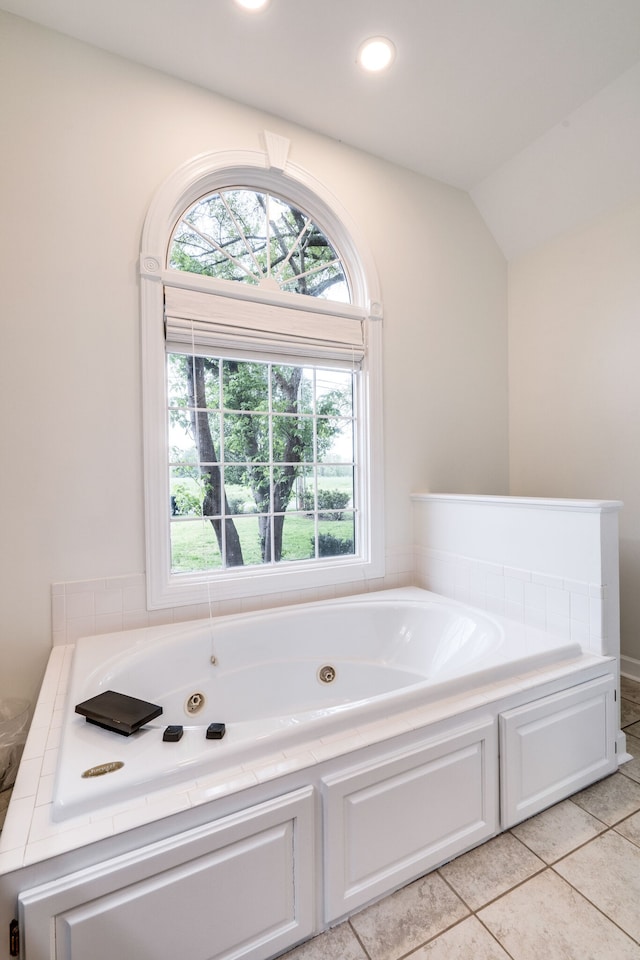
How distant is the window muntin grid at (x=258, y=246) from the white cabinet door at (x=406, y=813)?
2.12 meters

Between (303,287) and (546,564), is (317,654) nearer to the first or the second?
(546,564)

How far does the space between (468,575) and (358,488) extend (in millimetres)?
762

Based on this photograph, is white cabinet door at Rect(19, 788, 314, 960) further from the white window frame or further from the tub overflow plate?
the white window frame

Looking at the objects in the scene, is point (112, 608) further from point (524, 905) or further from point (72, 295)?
point (524, 905)

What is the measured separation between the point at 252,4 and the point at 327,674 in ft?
9.29

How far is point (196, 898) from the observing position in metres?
0.97

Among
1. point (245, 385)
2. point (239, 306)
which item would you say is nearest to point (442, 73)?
point (239, 306)

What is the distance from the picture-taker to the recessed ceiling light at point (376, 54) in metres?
1.88

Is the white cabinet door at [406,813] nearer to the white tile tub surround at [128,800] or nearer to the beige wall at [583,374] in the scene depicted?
the white tile tub surround at [128,800]

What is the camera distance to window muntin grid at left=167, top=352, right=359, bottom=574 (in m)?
2.13

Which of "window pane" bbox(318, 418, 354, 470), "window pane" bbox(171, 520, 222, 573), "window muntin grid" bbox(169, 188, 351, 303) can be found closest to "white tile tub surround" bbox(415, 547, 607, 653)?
"window pane" bbox(318, 418, 354, 470)

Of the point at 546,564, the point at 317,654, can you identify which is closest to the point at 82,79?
the point at 317,654

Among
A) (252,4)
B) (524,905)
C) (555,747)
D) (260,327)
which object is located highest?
(252,4)

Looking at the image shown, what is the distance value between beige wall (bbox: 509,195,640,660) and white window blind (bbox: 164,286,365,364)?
1.31 m
